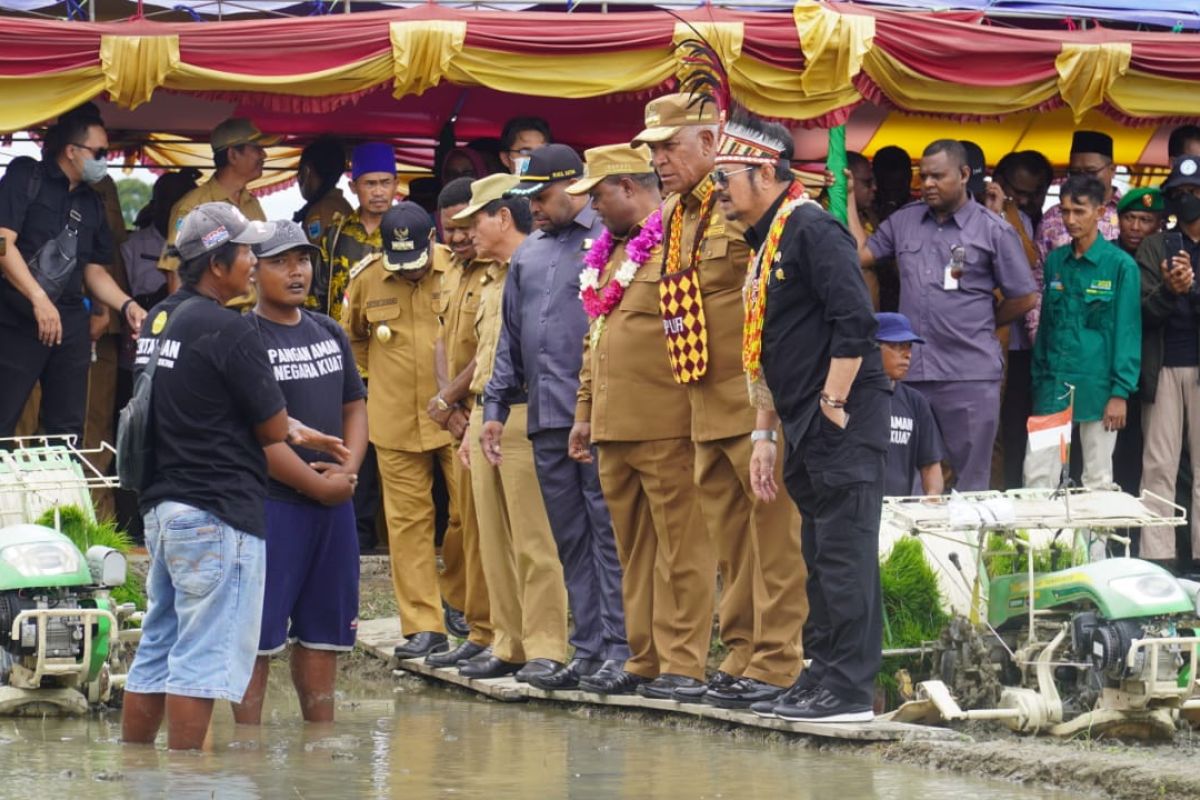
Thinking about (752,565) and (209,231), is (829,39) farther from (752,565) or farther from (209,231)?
(209,231)

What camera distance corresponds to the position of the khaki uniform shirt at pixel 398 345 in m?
10.7

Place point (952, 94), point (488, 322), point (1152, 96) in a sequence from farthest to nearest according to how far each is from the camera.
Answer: point (1152, 96), point (952, 94), point (488, 322)

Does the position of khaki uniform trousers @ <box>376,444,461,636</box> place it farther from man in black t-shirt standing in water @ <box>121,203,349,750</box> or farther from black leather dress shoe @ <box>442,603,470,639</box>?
man in black t-shirt standing in water @ <box>121,203,349,750</box>

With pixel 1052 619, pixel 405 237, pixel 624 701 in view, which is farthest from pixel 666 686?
pixel 405 237

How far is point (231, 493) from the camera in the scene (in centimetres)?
736

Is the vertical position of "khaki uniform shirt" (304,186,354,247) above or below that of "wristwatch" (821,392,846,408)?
above

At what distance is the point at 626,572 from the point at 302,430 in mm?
1927

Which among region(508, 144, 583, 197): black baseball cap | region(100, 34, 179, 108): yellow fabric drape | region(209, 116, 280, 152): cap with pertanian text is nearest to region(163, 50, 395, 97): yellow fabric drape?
region(100, 34, 179, 108): yellow fabric drape

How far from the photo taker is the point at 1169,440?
12.5 metres

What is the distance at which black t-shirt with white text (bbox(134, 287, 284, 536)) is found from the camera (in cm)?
730

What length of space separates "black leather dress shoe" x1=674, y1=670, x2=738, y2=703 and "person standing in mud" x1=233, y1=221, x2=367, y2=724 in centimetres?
137

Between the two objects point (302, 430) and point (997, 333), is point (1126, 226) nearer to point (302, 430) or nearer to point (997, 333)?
point (997, 333)

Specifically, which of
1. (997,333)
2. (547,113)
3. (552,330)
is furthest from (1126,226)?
(552,330)

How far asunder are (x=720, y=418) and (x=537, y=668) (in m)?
1.62
